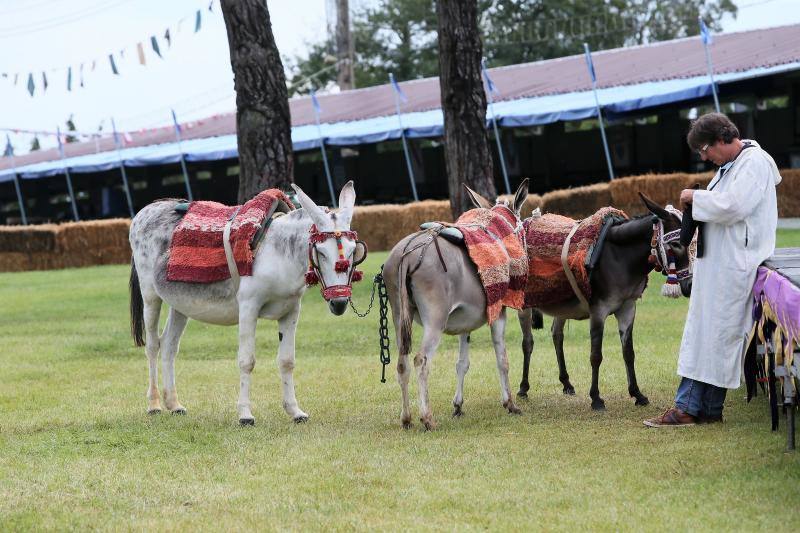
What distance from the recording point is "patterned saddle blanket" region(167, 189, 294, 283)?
31.0 feet

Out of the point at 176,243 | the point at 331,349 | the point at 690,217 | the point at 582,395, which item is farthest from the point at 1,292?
the point at 690,217

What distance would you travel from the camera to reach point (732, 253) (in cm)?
799

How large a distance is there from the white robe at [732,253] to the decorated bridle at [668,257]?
2.72 ft

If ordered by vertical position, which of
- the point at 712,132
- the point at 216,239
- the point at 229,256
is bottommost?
the point at 229,256

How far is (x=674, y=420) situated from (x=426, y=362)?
191cm

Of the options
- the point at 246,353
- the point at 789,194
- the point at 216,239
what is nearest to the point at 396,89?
the point at 789,194

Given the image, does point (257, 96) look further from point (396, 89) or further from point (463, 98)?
point (396, 89)

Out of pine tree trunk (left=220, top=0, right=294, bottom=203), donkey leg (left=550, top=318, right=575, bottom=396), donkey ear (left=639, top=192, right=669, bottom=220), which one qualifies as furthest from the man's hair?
pine tree trunk (left=220, top=0, right=294, bottom=203)

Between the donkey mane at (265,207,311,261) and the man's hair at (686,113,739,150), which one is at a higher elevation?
the man's hair at (686,113,739,150)

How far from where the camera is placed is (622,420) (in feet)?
29.3

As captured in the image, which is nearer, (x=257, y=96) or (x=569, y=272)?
(x=569, y=272)

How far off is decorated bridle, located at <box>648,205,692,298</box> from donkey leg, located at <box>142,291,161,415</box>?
14.6ft

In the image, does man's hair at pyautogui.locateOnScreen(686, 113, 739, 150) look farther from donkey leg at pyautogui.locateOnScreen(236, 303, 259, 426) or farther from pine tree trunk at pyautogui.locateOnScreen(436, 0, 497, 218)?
pine tree trunk at pyautogui.locateOnScreen(436, 0, 497, 218)

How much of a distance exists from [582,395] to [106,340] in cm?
812
